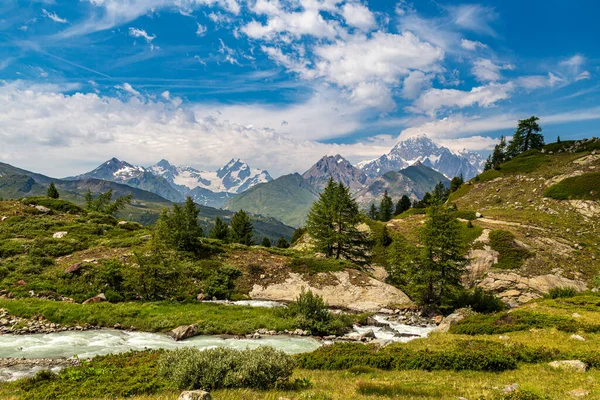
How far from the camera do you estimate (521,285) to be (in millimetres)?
41625

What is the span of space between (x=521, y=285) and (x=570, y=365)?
112 feet

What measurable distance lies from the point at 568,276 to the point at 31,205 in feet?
297

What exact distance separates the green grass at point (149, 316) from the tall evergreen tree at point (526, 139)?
440ft

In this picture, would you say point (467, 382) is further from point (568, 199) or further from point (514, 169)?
point (514, 169)

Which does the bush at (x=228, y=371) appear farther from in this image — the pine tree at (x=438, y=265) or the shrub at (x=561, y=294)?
the shrub at (x=561, y=294)

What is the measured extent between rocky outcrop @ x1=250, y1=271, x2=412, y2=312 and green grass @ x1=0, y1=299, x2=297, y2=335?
1058 centimetres

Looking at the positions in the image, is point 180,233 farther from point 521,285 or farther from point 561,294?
point 521,285

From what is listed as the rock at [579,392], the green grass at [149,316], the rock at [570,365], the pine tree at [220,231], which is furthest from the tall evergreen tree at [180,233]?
→ the rock at [579,392]

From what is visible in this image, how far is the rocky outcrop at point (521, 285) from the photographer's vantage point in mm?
39781

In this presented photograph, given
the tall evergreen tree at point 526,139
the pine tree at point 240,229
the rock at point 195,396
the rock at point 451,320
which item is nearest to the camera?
the rock at point 195,396

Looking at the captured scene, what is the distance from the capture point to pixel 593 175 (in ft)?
242

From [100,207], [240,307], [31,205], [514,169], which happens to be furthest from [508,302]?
[100,207]

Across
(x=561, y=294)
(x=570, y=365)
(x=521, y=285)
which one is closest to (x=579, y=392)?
(x=570, y=365)

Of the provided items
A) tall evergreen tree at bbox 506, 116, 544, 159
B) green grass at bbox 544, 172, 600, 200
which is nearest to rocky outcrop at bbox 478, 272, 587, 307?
green grass at bbox 544, 172, 600, 200
